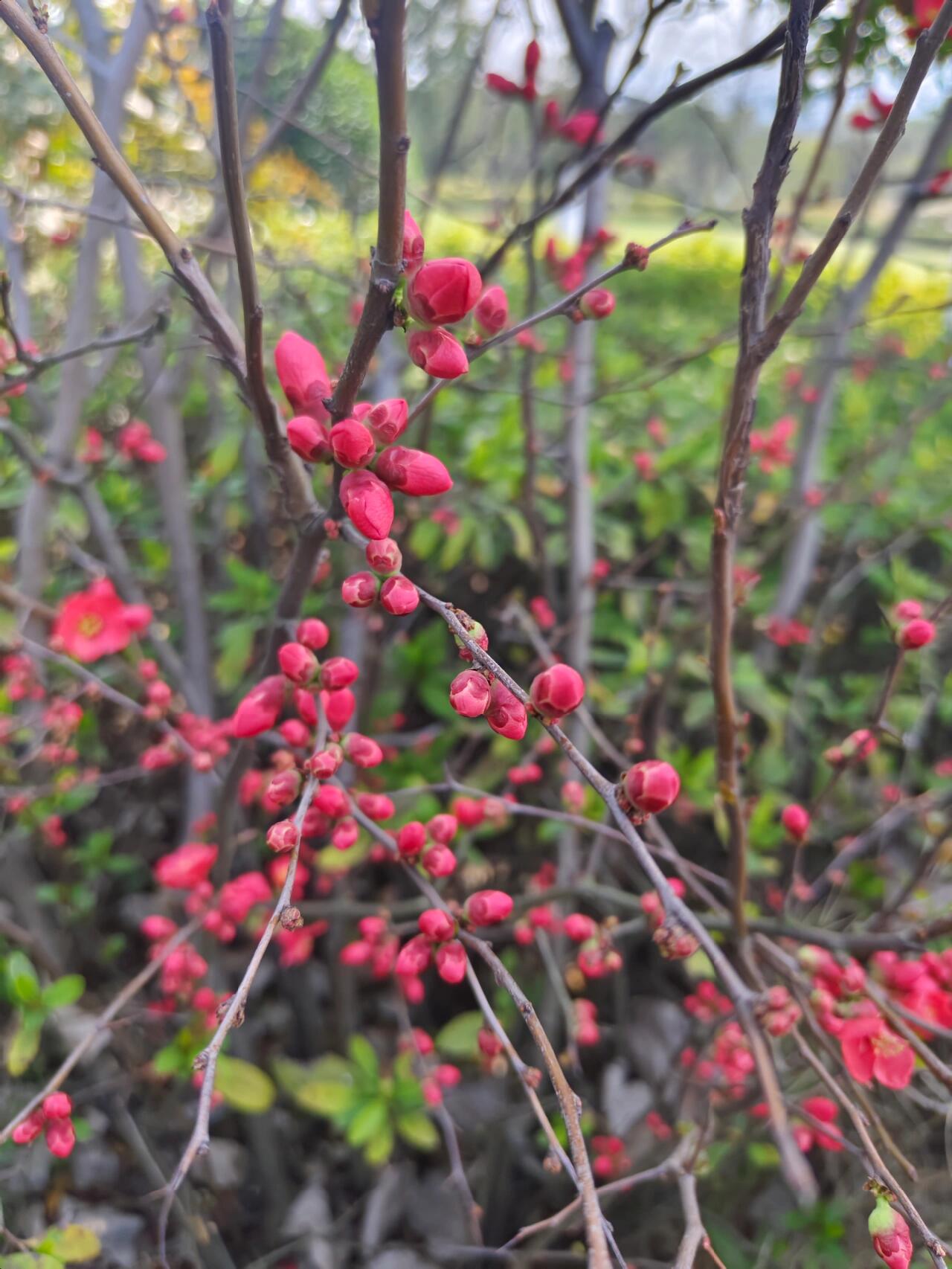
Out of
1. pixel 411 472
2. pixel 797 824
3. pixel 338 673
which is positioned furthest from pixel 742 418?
pixel 797 824

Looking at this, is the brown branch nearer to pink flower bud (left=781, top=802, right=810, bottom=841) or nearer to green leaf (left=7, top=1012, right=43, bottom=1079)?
pink flower bud (left=781, top=802, right=810, bottom=841)

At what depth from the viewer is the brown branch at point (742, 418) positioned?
1.79 ft

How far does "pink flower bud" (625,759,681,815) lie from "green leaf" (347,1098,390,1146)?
955 mm

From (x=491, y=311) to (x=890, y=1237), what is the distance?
0.76 m

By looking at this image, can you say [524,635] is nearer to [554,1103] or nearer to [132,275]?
[554,1103]

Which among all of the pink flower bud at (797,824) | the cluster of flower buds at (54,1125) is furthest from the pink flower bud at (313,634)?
the pink flower bud at (797,824)

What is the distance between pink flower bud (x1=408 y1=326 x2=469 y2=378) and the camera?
0.56 metres

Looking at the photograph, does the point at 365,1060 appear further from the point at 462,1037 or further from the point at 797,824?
the point at 797,824

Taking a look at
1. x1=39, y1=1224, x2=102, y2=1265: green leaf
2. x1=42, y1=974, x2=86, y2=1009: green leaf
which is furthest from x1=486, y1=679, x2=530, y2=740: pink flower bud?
x1=42, y1=974, x2=86, y2=1009: green leaf

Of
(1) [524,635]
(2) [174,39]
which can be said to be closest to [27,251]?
(2) [174,39]

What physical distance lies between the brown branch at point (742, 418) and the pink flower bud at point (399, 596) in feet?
0.92

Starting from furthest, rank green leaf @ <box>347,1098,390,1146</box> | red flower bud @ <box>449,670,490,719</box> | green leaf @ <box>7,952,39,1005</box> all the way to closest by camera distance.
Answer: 1. green leaf @ <box>347,1098,390,1146</box>
2. green leaf @ <box>7,952,39,1005</box>
3. red flower bud @ <box>449,670,490,719</box>

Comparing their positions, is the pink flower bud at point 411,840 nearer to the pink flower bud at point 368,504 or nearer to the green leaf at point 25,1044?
the pink flower bud at point 368,504

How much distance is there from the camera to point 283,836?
58 cm
